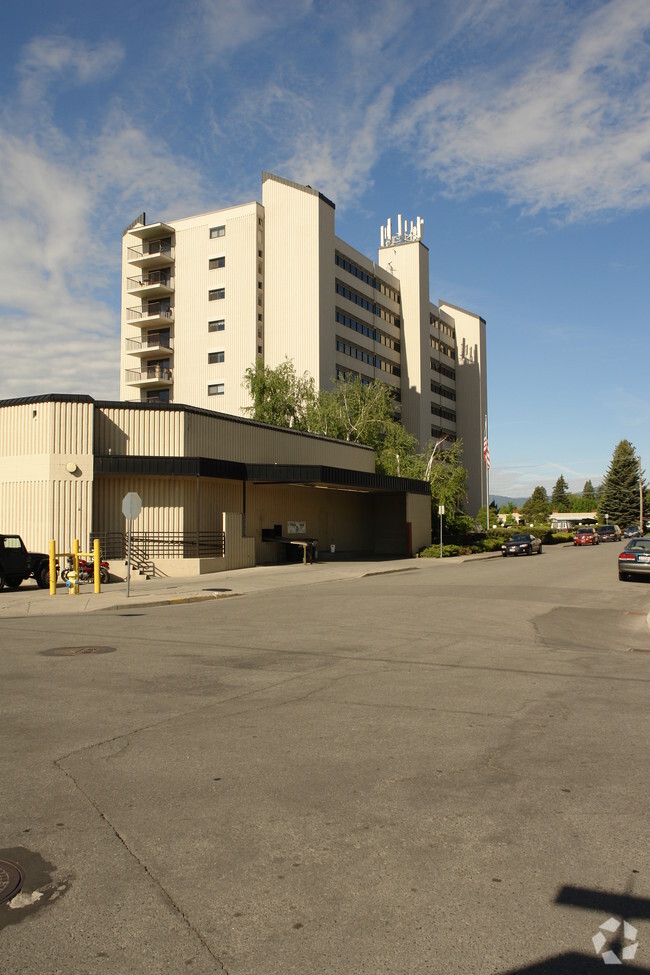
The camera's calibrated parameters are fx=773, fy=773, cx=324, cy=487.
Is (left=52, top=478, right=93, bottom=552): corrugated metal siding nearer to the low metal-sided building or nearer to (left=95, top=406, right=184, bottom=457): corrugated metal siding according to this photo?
the low metal-sided building

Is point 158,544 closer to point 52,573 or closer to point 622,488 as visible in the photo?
point 52,573

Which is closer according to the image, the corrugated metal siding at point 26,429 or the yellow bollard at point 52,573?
the yellow bollard at point 52,573

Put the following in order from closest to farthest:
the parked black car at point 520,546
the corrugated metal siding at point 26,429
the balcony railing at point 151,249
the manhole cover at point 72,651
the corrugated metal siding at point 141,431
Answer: the manhole cover at point 72,651 → the corrugated metal siding at point 26,429 → the corrugated metal siding at point 141,431 → the parked black car at point 520,546 → the balcony railing at point 151,249

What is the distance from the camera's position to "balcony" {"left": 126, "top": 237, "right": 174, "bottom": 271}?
67.5 metres

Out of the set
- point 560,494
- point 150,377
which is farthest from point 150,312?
point 560,494

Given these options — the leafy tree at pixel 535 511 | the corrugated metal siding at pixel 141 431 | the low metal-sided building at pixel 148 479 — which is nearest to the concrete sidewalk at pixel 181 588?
the low metal-sided building at pixel 148 479

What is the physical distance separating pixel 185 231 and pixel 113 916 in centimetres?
6971

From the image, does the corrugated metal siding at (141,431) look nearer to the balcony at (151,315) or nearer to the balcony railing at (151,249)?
the balcony at (151,315)

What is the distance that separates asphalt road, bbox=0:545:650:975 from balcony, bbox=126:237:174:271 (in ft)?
202

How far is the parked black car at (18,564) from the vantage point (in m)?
22.8

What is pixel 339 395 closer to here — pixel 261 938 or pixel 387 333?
pixel 387 333

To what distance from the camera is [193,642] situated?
40.9 ft

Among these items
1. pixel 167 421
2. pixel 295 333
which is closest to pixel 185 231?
pixel 295 333

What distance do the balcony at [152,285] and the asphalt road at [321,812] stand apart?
199 feet
